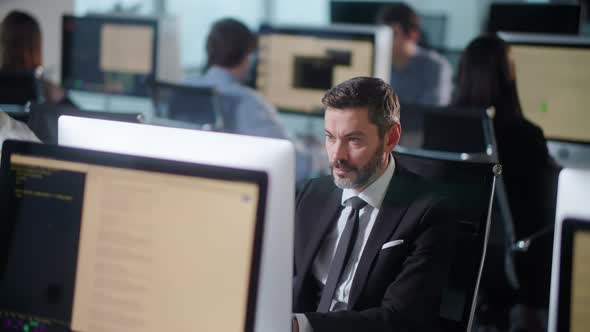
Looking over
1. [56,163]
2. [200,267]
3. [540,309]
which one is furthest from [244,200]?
[540,309]

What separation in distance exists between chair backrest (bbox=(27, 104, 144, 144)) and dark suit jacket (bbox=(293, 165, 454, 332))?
59 centimetres

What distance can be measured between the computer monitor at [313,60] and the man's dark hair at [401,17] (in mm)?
733

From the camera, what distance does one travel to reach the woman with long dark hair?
9.11 feet

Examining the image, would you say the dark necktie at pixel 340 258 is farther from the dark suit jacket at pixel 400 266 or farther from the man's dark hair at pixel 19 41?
the man's dark hair at pixel 19 41

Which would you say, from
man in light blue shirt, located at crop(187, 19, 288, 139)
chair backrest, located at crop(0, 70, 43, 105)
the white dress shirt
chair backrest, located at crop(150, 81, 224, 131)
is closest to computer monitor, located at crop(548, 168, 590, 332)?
the white dress shirt

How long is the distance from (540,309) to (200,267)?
2.34m

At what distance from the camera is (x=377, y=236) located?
1.52 m

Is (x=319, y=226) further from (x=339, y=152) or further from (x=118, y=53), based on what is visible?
(x=118, y=53)

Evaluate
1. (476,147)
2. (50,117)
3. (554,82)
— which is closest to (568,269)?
(50,117)

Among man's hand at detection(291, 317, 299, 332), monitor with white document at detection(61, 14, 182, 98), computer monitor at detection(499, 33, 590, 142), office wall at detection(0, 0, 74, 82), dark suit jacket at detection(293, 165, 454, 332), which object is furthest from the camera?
office wall at detection(0, 0, 74, 82)

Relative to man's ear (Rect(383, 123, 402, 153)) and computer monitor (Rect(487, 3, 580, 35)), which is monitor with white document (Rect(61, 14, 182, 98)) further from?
man's ear (Rect(383, 123, 402, 153))

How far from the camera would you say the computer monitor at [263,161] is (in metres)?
Result: 1.06

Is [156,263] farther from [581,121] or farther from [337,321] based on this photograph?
[581,121]

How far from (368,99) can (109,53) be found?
→ 8.88 feet
